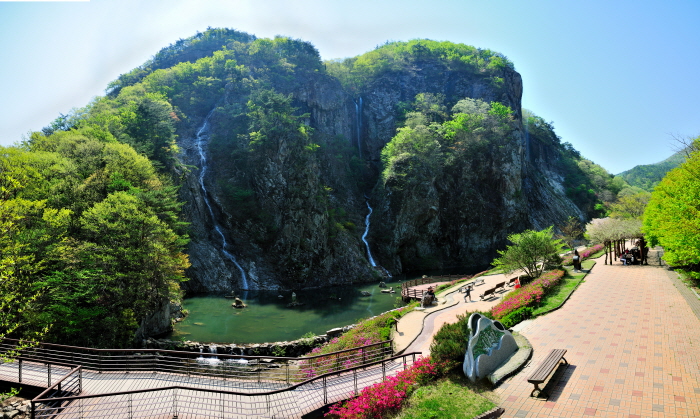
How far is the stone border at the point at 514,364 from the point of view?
1074cm

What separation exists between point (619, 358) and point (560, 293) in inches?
438

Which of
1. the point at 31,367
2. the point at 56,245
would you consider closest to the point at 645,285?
the point at 31,367

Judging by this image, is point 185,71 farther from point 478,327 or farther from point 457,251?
point 478,327

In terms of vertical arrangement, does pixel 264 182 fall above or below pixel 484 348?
above

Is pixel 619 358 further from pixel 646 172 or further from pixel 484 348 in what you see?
pixel 646 172

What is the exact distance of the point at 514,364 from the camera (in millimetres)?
11602

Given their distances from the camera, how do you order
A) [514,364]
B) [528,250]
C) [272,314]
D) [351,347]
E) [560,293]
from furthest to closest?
[272,314] < [528,250] < [560,293] < [351,347] < [514,364]

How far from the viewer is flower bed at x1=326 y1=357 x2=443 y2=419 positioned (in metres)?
9.36

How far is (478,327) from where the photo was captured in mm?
11523

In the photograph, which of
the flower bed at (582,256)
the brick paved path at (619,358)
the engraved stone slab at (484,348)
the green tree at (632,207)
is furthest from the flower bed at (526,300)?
the green tree at (632,207)

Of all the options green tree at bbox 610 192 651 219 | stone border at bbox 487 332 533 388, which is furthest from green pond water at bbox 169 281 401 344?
green tree at bbox 610 192 651 219

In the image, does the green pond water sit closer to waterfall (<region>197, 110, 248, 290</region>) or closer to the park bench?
A: waterfall (<region>197, 110, 248, 290</region>)

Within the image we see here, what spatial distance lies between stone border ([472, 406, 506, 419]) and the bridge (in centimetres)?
398

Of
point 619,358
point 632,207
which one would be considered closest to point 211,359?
point 619,358
